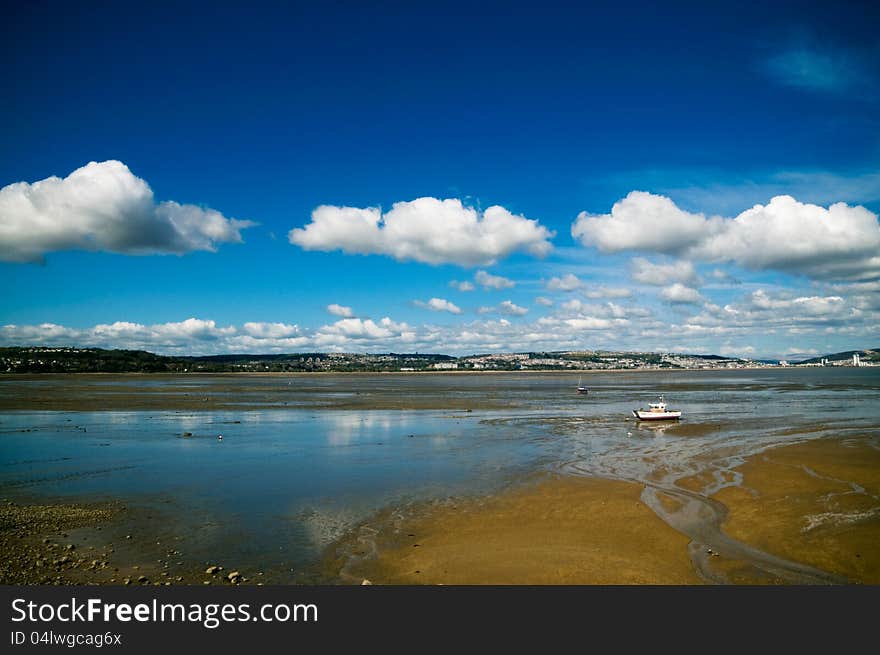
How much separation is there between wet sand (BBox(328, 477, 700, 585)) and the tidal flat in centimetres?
9

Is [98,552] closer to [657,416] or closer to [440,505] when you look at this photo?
[440,505]

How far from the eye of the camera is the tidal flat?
13852 mm

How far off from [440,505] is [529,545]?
218 inches

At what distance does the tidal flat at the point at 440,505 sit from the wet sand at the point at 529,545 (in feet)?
0.29

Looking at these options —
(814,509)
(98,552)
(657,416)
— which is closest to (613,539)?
(814,509)

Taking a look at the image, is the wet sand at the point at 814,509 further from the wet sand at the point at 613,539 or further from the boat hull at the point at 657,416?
the boat hull at the point at 657,416

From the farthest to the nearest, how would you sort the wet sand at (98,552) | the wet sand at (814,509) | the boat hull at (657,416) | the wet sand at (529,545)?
1. the boat hull at (657,416)
2. the wet sand at (814,509)
3. the wet sand at (529,545)
4. the wet sand at (98,552)

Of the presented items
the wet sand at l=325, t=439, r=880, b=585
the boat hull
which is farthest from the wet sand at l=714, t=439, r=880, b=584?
Answer: the boat hull

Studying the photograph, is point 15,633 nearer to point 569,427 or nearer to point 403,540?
point 403,540

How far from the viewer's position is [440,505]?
67.5 feet

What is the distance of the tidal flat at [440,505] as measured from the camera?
1385 centimetres

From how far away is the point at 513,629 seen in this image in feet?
33.2

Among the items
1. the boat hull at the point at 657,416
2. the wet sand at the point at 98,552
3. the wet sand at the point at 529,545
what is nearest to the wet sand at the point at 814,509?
the wet sand at the point at 529,545

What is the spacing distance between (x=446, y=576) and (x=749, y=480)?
17.4 metres
